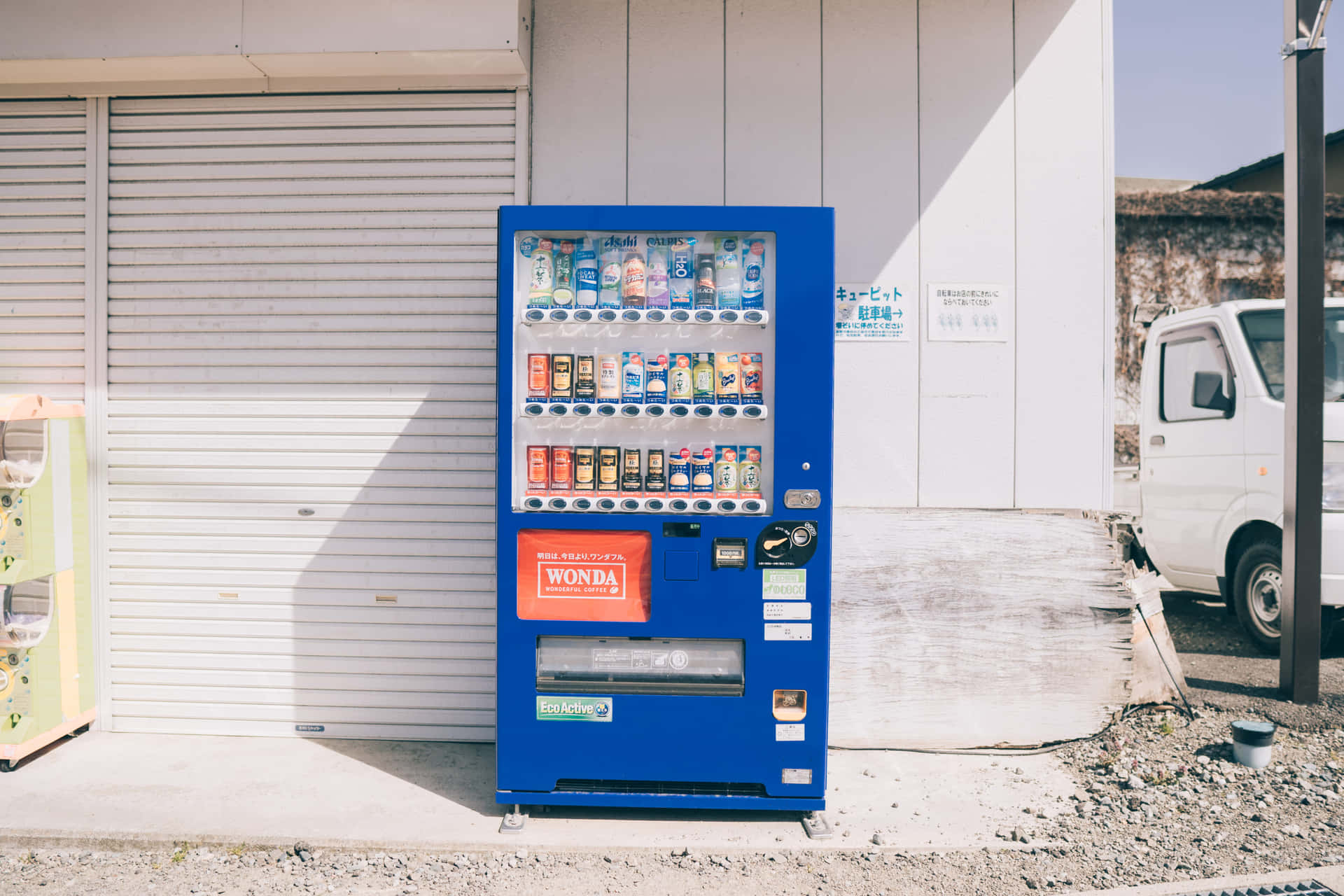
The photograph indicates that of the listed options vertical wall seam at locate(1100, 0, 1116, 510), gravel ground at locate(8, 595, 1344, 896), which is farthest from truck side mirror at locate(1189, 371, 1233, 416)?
gravel ground at locate(8, 595, 1344, 896)

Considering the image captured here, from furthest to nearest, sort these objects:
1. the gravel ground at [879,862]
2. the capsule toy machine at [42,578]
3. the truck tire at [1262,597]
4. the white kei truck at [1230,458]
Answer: the truck tire at [1262,597]
the white kei truck at [1230,458]
the capsule toy machine at [42,578]
the gravel ground at [879,862]

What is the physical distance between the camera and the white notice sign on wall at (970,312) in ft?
12.2

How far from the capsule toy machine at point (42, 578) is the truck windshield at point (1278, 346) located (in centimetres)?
660

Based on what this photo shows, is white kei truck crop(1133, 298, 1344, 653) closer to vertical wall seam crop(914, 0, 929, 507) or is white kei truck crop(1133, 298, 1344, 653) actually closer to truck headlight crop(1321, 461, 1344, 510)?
truck headlight crop(1321, 461, 1344, 510)

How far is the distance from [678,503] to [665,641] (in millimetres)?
523

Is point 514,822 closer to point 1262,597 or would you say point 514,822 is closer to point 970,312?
point 970,312

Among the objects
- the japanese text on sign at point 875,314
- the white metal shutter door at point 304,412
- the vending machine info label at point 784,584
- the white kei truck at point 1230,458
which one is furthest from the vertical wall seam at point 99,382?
the white kei truck at point 1230,458

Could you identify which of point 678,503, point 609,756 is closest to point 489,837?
point 609,756

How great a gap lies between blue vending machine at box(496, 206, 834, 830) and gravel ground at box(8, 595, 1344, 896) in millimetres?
254

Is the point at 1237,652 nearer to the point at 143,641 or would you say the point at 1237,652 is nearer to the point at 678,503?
the point at 678,503

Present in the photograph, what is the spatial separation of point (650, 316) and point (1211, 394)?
14.5 ft

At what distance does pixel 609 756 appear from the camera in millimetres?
2998

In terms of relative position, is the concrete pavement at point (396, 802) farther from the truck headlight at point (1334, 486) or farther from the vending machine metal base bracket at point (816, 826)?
the truck headlight at point (1334, 486)

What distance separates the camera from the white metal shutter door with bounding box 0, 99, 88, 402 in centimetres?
387
